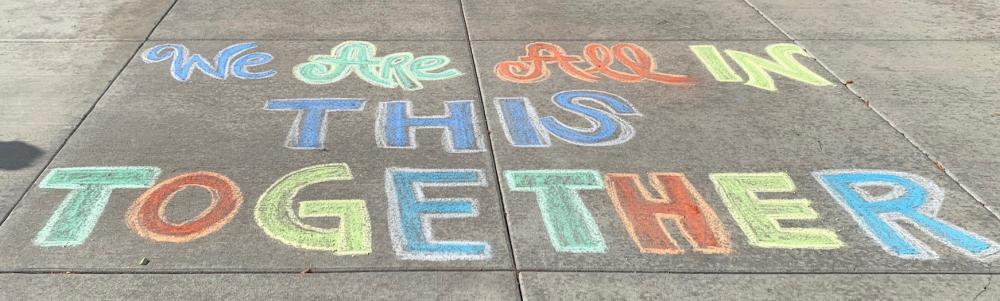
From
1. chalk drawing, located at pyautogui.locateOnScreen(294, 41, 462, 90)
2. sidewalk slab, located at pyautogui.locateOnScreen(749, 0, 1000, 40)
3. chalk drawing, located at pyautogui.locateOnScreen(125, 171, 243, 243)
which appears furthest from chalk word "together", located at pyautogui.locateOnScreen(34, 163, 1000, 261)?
sidewalk slab, located at pyautogui.locateOnScreen(749, 0, 1000, 40)

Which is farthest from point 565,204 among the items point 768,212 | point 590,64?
point 590,64

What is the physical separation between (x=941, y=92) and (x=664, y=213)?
2.67m

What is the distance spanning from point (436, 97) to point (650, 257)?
2086 millimetres

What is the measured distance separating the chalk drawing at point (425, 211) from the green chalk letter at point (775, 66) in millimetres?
2362

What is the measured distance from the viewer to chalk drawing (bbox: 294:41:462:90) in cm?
560

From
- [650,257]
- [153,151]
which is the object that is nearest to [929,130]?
[650,257]

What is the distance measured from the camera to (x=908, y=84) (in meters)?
5.73

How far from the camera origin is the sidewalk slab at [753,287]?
11.3 ft

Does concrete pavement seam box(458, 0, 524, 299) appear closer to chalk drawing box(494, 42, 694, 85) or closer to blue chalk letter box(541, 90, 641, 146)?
chalk drawing box(494, 42, 694, 85)

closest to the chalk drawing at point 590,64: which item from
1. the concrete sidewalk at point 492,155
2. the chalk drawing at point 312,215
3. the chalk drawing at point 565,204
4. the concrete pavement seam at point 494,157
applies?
the concrete sidewalk at point 492,155

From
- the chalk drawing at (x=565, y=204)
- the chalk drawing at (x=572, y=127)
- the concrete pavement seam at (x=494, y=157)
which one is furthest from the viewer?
the chalk drawing at (x=572, y=127)

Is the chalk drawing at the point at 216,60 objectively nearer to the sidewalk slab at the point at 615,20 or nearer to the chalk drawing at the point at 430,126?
the chalk drawing at the point at 430,126

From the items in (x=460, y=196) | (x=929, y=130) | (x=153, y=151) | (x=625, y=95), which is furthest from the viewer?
(x=625, y=95)

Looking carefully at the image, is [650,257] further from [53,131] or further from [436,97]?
[53,131]
